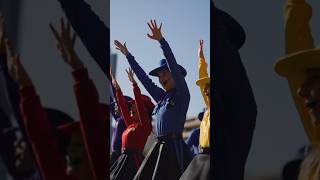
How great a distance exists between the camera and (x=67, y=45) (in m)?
2.49

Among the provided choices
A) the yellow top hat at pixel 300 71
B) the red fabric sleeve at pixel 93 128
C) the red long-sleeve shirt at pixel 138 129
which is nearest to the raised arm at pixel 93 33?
the red fabric sleeve at pixel 93 128

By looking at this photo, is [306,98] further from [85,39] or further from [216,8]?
[85,39]

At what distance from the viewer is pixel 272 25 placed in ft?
6.30

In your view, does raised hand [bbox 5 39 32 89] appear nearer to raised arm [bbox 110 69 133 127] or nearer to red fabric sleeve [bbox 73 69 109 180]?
red fabric sleeve [bbox 73 69 109 180]

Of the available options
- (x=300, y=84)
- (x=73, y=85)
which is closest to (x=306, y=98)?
(x=300, y=84)

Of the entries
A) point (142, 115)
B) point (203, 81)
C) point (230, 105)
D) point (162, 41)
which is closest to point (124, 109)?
point (142, 115)

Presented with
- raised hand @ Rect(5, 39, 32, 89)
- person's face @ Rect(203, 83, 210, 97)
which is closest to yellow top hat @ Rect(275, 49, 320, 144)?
person's face @ Rect(203, 83, 210, 97)

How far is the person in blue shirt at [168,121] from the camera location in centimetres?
271

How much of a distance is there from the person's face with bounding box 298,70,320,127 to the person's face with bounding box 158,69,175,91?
110 centimetres

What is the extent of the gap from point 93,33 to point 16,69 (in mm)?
421

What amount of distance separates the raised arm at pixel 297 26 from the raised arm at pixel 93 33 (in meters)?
0.92

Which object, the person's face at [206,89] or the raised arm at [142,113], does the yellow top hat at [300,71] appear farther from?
the raised arm at [142,113]

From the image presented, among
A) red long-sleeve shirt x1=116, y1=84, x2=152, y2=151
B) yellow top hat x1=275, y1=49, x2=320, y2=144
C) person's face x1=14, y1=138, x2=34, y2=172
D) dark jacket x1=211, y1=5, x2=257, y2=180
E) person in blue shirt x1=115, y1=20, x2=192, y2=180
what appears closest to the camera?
yellow top hat x1=275, y1=49, x2=320, y2=144

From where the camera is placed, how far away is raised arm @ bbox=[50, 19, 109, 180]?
7.78 feet
